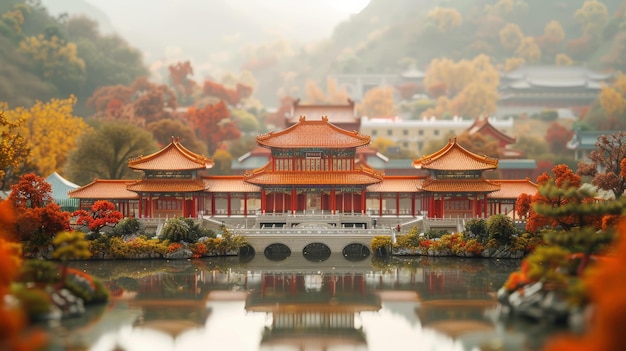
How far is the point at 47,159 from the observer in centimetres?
8050

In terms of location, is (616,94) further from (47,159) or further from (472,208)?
(47,159)

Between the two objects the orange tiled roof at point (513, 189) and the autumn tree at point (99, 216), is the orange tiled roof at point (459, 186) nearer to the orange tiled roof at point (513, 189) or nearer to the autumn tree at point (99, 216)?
the orange tiled roof at point (513, 189)

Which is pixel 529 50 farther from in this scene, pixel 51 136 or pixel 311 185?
pixel 311 185

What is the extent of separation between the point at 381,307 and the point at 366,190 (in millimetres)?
20876

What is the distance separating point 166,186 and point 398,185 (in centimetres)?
Answer: 1656

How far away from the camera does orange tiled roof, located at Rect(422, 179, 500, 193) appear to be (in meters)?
59.8

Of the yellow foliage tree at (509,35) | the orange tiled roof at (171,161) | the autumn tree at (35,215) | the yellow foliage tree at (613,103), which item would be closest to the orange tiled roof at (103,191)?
the orange tiled roof at (171,161)

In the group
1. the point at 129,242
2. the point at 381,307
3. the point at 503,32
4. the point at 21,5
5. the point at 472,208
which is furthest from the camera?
the point at 503,32

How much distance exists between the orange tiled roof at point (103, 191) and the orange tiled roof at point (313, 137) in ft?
33.2

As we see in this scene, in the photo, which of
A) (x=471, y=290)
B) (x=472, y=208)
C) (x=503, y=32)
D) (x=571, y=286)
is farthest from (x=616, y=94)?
(x=571, y=286)

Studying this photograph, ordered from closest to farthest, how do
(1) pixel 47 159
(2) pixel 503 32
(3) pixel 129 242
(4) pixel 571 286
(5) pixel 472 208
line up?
(4) pixel 571 286
(3) pixel 129 242
(5) pixel 472 208
(1) pixel 47 159
(2) pixel 503 32

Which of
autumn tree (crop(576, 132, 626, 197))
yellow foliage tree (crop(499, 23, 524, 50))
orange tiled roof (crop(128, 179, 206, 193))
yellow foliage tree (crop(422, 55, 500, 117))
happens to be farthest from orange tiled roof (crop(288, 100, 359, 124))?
yellow foliage tree (crop(499, 23, 524, 50))

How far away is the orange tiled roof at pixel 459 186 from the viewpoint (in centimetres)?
5975

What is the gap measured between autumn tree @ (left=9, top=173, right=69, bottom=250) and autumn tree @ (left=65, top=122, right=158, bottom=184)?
18.3 metres
